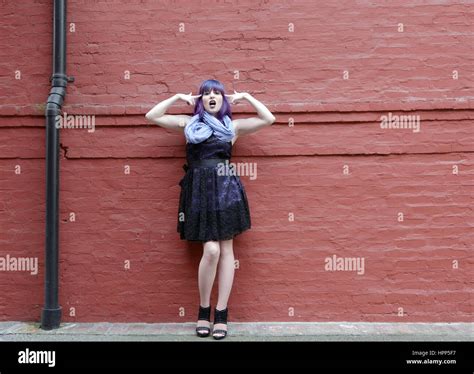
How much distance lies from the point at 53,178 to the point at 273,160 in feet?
7.26

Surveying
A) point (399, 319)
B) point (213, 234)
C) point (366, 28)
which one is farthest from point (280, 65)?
point (399, 319)

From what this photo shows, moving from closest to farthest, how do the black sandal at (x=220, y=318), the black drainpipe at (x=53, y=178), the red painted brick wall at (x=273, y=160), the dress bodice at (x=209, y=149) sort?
the black sandal at (x=220, y=318)
the dress bodice at (x=209, y=149)
the black drainpipe at (x=53, y=178)
the red painted brick wall at (x=273, y=160)

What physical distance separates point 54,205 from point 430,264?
3.80 m

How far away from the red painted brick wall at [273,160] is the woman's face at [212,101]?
→ 35 cm

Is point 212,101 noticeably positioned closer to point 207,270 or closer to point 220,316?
point 207,270

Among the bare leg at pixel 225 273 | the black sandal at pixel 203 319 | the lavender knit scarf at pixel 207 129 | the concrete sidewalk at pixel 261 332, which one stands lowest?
the concrete sidewalk at pixel 261 332

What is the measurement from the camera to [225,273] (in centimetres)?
433

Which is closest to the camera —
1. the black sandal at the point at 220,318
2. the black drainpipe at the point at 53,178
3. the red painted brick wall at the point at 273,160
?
the black sandal at the point at 220,318

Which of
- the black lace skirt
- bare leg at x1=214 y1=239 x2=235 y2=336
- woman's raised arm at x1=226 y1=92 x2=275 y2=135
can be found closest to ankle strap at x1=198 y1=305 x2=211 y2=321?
bare leg at x1=214 y1=239 x2=235 y2=336

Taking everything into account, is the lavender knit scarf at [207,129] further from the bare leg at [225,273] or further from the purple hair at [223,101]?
the bare leg at [225,273]

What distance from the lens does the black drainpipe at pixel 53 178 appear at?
14.7ft

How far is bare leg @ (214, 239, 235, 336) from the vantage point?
432cm

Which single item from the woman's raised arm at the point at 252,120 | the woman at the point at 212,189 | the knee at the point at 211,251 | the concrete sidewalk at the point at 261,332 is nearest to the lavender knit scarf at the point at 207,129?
the woman at the point at 212,189
